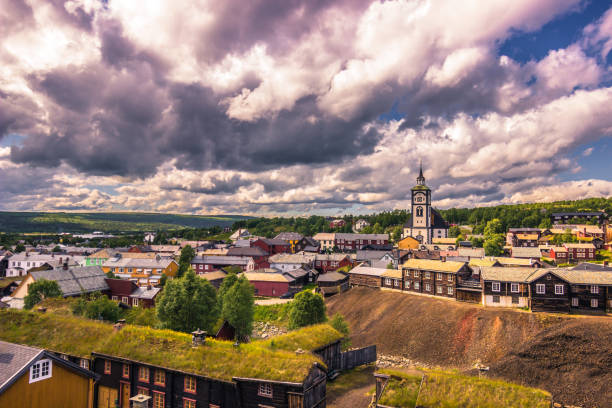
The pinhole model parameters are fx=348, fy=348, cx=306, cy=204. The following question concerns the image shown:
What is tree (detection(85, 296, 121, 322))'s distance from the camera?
124 ft

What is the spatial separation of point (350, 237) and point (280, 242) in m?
24.9

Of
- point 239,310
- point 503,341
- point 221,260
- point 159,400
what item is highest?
point 221,260

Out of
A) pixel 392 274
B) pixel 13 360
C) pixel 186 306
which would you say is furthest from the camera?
Result: pixel 392 274

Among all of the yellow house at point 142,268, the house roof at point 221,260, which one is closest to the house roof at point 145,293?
the yellow house at point 142,268

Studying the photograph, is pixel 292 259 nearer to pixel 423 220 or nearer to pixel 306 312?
pixel 306 312

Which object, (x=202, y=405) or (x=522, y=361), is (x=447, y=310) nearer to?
→ (x=522, y=361)

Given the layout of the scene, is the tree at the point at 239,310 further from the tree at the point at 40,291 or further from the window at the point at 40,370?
the window at the point at 40,370

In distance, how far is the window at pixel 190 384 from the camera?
2036cm

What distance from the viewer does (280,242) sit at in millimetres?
115438

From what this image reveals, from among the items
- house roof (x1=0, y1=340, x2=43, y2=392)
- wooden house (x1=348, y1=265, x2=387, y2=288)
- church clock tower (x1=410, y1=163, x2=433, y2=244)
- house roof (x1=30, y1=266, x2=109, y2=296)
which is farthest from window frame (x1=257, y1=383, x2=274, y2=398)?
church clock tower (x1=410, y1=163, x2=433, y2=244)

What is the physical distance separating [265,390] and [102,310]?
2857cm

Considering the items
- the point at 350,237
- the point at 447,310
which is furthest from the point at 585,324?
the point at 350,237

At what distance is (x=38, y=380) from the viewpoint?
16891mm

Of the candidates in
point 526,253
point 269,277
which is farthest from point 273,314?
point 526,253
